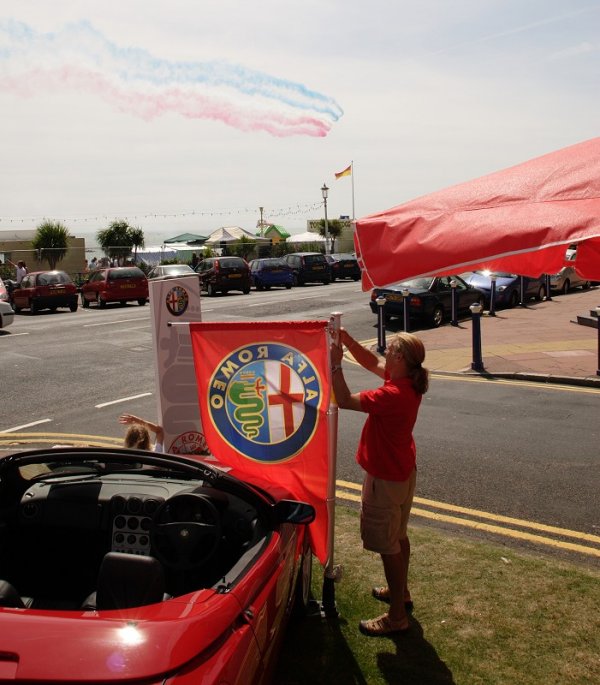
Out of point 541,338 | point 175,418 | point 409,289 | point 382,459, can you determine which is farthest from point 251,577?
point 409,289

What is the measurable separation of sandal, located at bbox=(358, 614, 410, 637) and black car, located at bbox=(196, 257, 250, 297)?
28150 mm

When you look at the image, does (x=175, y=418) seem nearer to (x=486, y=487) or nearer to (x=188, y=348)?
(x=188, y=348)

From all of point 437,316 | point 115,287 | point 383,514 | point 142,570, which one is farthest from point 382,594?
point 115,287

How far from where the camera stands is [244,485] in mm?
3721

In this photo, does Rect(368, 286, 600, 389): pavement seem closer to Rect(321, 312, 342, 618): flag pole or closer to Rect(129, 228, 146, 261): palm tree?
Rect(321, 312, 342, 618): flag pole

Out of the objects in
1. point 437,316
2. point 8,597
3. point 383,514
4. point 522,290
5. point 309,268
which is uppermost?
point 309,268

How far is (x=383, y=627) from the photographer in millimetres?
4418

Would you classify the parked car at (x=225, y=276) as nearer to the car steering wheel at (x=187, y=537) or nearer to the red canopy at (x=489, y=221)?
the red canopy at (x=489, y=221)

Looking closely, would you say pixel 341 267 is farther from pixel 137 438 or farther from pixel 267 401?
pixel 267 401

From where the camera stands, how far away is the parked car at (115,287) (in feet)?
91.0

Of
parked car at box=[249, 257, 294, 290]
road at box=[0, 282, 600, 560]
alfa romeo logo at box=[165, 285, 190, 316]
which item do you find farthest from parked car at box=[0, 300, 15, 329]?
parked car at box=[249, 257, 294, 290]

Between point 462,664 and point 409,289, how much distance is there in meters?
16.1

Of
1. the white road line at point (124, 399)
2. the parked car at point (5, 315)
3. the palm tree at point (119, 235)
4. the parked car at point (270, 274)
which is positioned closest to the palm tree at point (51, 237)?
the palm tree at point (119, 235)

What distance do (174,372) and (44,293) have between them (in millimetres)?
20907
